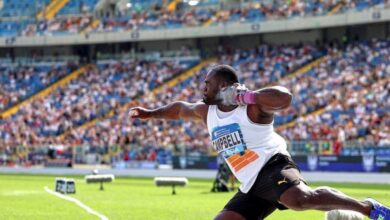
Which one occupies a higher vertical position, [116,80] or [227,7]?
[227,7]

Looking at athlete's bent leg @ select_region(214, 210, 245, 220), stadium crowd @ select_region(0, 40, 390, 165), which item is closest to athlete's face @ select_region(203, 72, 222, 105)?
athlete's bent leg @ select_region(214, 210, 245, 220)

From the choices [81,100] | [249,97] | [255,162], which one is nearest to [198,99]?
[81,100]

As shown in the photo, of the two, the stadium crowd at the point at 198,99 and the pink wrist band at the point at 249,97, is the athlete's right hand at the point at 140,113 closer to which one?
the pink wrist band at the point at 249,97

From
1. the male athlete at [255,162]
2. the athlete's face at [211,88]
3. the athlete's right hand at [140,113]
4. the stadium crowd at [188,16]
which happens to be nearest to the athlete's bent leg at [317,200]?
the male athlete at [255,162]

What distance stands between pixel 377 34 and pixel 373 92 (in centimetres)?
1128

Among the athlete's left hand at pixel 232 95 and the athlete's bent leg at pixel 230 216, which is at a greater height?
the athlete's left hand at pixel 232 95

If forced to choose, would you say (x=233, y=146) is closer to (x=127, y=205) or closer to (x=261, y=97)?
(x=261, y=97)

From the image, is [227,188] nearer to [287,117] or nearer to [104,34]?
→ [287,117]

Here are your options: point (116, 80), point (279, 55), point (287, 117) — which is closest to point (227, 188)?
point (287, 117)

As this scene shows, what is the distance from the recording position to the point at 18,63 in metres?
70.9

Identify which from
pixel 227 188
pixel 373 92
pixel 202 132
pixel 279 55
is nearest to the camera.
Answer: pixel 227 188

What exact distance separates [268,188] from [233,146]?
22.6 inches

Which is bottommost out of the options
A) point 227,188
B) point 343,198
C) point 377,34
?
point 227,188

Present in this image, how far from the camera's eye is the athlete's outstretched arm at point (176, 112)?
9.71 m
